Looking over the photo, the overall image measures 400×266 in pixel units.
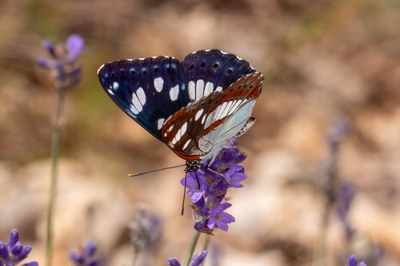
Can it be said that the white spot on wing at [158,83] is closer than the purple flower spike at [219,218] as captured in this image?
No

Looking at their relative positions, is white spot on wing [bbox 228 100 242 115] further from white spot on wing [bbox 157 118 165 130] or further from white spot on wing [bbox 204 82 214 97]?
white spot on wing [bbox 157 118 165 130]

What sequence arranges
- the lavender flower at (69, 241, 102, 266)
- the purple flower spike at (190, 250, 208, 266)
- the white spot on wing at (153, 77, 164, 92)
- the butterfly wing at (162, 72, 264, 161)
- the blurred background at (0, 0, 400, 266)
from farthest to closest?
1. the blurred background at (0, 0, 400, 266)
2. the lavender flower at (69, 241, 102, 266)
3. the white spot on wing at (153, 77, 164, 92)
4. the butterfly wing at (162, 72, 264, 161)
5. the purple flower spike at (190, 250, 208, 266)

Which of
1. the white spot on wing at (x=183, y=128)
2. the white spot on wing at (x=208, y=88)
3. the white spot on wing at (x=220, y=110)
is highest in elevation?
the white spot on wing at (x=208, y=88)

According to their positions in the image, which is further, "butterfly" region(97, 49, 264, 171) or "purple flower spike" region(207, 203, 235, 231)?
"butterfly" region(97, 49, 264, 171)

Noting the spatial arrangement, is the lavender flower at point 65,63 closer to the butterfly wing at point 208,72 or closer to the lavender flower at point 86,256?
the lavender flower at point 86,256

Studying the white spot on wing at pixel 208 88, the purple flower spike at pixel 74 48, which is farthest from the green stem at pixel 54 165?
the white spot on wing at pixel 208 88

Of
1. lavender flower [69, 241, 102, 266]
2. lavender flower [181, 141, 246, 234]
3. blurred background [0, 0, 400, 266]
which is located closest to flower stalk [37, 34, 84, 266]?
lavender flower [69, 241, 102, 266]

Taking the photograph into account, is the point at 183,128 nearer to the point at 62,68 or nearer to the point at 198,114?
the point at 198,114
